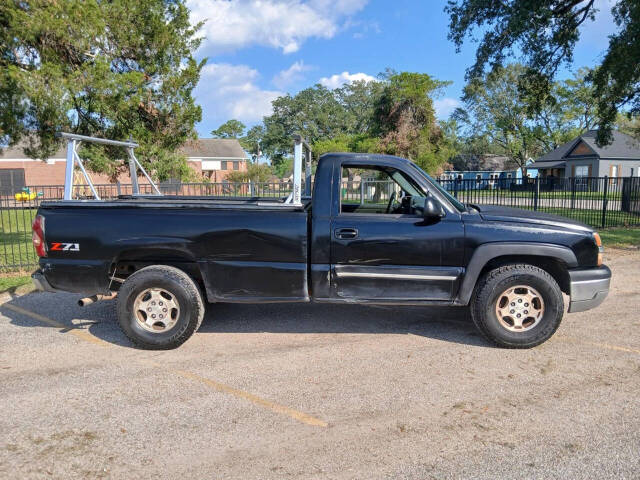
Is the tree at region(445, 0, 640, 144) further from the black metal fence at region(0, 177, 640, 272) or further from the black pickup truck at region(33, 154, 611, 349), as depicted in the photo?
the black pickup truck at region(33, 154, 611, 349)

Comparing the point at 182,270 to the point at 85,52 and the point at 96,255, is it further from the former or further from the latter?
the point at 85,52

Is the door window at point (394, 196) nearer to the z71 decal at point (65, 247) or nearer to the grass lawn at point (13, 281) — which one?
the z71 decal at point (65, 247)

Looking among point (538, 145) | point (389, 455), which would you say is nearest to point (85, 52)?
point (389, 455)

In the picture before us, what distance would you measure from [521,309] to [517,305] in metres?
0.06

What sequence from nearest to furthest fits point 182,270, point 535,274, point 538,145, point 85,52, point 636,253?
point 535,274
point 182,270
point 85,52
point 636,253
point 538,145

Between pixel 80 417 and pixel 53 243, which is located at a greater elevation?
pixel 53 243

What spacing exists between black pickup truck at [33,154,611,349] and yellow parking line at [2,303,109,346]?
0.70 meters

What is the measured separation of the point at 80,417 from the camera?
12.4 ft

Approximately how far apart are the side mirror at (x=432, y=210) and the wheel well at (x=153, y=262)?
2370 millimetres

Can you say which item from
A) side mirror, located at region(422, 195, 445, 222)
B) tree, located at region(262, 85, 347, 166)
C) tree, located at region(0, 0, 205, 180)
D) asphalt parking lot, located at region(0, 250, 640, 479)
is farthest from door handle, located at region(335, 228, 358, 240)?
tree, located at region(262, 85, 347, 166)

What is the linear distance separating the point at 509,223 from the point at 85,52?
862 cm

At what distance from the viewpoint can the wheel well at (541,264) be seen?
5.24m

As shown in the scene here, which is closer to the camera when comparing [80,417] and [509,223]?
[80,417]

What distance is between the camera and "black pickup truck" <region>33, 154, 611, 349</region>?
5.08m
